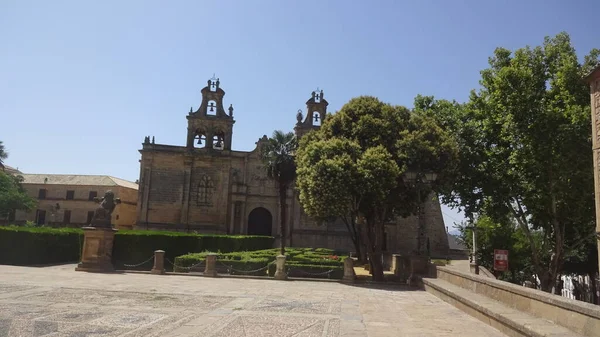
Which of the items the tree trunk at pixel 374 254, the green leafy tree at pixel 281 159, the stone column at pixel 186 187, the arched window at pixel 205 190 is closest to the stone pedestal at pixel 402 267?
the tree trunk at pixel 374 254

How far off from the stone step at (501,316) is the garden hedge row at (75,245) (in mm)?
19566

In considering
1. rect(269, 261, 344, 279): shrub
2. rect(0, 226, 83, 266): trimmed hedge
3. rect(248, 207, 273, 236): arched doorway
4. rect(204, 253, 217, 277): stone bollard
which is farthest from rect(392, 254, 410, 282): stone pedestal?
rect(248, 207, 273, 236): arched doorway

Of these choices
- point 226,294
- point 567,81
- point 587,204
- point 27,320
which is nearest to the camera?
point 27,320

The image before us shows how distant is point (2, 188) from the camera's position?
4547 centimetres

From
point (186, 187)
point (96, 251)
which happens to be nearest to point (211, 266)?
point (96, 251)

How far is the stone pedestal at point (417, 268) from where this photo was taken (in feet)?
58.0

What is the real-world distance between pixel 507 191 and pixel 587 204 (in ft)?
9.97

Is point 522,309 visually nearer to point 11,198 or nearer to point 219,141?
point 219,141

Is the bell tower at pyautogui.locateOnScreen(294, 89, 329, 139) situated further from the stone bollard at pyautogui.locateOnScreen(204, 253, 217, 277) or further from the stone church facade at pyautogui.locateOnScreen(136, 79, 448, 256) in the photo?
the stone bollard at pyautogui.locateOnScreen(204, 253, 217, 277)

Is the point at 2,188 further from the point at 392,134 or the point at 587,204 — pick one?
the point at 587,204

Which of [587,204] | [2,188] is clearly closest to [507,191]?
[587,204]

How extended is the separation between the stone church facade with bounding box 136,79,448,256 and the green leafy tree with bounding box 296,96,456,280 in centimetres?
2208

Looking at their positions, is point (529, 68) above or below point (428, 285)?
above

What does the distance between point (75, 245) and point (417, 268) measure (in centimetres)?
2109
